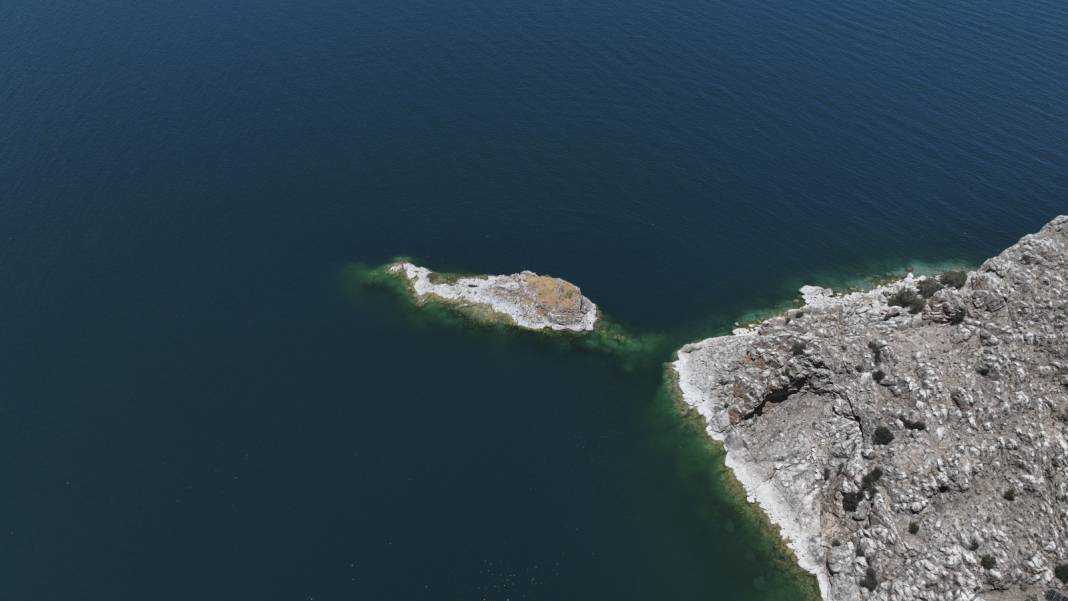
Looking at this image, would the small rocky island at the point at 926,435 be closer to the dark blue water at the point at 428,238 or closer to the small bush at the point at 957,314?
the small bush at the point at 957,314

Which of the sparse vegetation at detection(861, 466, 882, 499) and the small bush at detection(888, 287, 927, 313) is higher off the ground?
the small bush at detection(888, 287, 927, 313)

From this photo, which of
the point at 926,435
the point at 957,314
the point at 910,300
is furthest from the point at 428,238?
the point at 926,435

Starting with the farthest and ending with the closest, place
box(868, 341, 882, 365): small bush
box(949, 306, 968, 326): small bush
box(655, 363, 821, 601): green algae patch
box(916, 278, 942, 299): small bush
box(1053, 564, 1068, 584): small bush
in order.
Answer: box(916, 278, 942, 299): small bush → box(868, 341, 882, 365): small bush → box(949, 306, 968, 326): small bush → box(655, 363, 821, 601): green algae patch → box(1053, 564, 1068, 584): small bush

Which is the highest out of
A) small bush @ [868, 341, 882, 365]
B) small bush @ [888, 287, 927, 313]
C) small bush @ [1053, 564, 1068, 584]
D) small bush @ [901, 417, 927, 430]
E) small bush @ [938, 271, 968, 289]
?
small bush @ [938, 271, 968, 289]

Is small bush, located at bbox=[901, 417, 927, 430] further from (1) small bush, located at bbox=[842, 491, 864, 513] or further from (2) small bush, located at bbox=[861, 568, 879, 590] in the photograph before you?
(2) small bush, located at bbox=[861, 568, 879, 590]

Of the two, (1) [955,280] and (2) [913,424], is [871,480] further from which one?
(1) [955,280]

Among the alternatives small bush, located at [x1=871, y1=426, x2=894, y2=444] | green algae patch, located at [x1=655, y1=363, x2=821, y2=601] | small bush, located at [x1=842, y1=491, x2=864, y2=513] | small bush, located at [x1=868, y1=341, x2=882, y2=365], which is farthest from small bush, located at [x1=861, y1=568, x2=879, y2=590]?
small bush, located at [x1=868, y1=341, x2=882, y2=365]

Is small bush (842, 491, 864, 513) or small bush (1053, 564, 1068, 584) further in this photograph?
small bush (842, 491, 864, 513)
